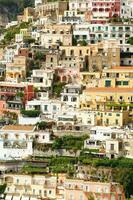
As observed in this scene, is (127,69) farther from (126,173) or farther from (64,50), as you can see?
(126,173)

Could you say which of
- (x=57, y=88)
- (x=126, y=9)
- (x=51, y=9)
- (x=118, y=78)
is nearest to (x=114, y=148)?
(x=118, y=78)

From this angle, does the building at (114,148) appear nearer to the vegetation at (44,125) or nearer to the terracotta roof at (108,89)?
the vegetation at (44,125)

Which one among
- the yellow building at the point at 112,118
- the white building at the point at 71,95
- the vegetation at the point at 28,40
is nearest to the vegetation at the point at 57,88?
the white building at the point at 71,95

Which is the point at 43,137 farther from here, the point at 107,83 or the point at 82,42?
the point at 82,42

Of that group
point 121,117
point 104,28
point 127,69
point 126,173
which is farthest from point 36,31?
point 126,173

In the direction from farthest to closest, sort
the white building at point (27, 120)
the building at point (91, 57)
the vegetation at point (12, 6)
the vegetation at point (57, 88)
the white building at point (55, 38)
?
the vegetation at point (12, 6)
the white building at point (55, 38)
the building at point (91, 57)
the vegetation at point (57, 88)
the white building at point (27, 120)
